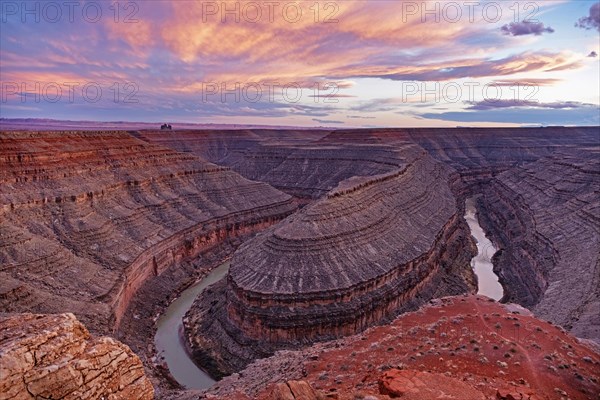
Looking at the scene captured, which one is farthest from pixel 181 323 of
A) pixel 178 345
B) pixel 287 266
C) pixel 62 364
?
pixel 62 364

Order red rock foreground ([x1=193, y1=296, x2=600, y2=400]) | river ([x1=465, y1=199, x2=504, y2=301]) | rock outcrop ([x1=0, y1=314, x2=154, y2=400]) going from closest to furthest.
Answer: rock outcrop ([x1=0, y1=314, x2=154, y2=400]) → red rock foreground ([x1=193, y1=296, x2=600, y2=400]) → river ([x1=465, y1=199, x2=504, y2=301])

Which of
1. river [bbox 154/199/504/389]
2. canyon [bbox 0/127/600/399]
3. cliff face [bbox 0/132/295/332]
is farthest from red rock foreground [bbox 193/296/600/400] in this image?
cliff face [bbox 0/132/295/332]

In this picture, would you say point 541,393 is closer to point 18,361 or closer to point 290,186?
point 18,361

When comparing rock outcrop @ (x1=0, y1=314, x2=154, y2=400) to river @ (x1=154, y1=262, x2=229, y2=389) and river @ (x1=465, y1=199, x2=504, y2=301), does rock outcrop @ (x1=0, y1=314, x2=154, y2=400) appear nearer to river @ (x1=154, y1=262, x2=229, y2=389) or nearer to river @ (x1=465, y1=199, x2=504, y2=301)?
river @ (x1=154, y1=262, x2=229, y2=389)

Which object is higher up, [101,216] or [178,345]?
[101,216]

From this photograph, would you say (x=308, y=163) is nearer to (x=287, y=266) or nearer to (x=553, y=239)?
(x=553, y=239)

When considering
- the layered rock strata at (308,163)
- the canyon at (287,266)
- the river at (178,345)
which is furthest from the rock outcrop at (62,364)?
the layered rock strata at (308,163)
